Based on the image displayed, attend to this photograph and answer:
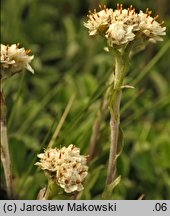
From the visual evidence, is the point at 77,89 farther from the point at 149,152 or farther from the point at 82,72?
the point at 149,152

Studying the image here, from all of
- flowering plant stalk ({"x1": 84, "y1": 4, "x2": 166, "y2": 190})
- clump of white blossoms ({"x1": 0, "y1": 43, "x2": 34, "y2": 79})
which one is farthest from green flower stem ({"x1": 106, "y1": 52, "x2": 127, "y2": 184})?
clump of white blossoms ({"x1": 0, "y1": 43, "x2": 34, "y2": 79})

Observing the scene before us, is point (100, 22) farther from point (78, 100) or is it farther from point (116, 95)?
point (78, 100)

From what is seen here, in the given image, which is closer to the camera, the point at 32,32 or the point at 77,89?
the point at 77,89

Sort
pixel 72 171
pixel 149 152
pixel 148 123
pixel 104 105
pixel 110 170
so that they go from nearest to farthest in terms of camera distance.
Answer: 1. pixel 72 171
2. pixel 110 170
3. pixel 104 105
4. pixel 149 152
5. pixel 148 123

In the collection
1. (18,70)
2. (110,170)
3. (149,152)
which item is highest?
(18,70)

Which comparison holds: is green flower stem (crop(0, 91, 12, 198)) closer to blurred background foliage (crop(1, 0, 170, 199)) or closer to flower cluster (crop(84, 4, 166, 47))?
blurred background foliage (crop(1, 0, 170, 199))

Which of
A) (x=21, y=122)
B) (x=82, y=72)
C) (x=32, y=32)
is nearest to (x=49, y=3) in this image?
(x=32, y=32)

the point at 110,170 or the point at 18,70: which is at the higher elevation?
the point at 18,70

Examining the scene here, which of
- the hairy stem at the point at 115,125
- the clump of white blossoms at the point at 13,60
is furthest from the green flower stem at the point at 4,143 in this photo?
the hairy stem at the point at 115,125
